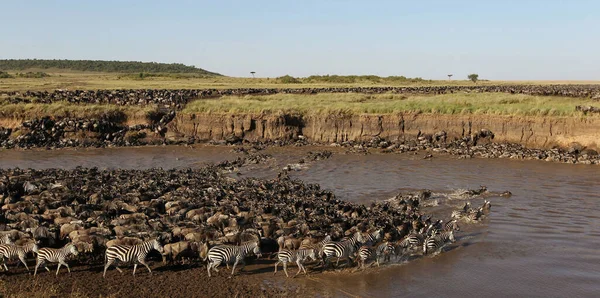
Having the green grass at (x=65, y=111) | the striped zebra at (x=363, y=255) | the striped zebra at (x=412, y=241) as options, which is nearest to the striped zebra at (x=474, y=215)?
the striped zebra at (x=412, y=241)

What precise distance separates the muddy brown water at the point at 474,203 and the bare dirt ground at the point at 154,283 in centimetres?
46

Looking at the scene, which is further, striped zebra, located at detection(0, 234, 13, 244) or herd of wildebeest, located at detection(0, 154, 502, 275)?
striped zebra, located at detection(0, 234, 13, 244)

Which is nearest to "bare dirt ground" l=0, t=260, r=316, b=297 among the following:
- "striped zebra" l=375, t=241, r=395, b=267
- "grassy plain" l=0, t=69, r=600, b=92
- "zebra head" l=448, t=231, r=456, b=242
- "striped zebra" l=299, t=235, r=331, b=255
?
"striped zebra" l=299, t=235, r=331, b=255

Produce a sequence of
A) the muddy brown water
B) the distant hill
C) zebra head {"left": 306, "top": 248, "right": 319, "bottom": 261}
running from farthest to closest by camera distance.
→ the distant hill → zebra head {"left": 306, "top": 248, "right": 319, "bottom": 261} → the muddy brown water

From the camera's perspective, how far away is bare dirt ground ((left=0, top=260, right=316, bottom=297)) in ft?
35.7

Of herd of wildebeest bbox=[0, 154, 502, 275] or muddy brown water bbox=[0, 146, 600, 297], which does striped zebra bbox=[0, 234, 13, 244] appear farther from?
muddy brown water bbox=[0, 146, 600, 297]

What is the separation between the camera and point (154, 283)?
11.4 m

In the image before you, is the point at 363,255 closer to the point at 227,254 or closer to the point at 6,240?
the point at 227,254

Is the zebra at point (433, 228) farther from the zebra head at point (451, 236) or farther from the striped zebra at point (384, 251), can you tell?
the striped zebra at point (384, 251)

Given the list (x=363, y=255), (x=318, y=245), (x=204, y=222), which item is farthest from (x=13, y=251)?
(x=363, y=255)

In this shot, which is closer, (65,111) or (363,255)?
(363,255)

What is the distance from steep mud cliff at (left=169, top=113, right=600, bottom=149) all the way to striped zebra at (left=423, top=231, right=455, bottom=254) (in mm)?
17664

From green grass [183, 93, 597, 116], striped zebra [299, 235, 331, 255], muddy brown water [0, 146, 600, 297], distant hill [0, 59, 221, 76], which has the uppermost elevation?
distant hill [0, 59, 221, 76]

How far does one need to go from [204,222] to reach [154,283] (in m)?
3.34
